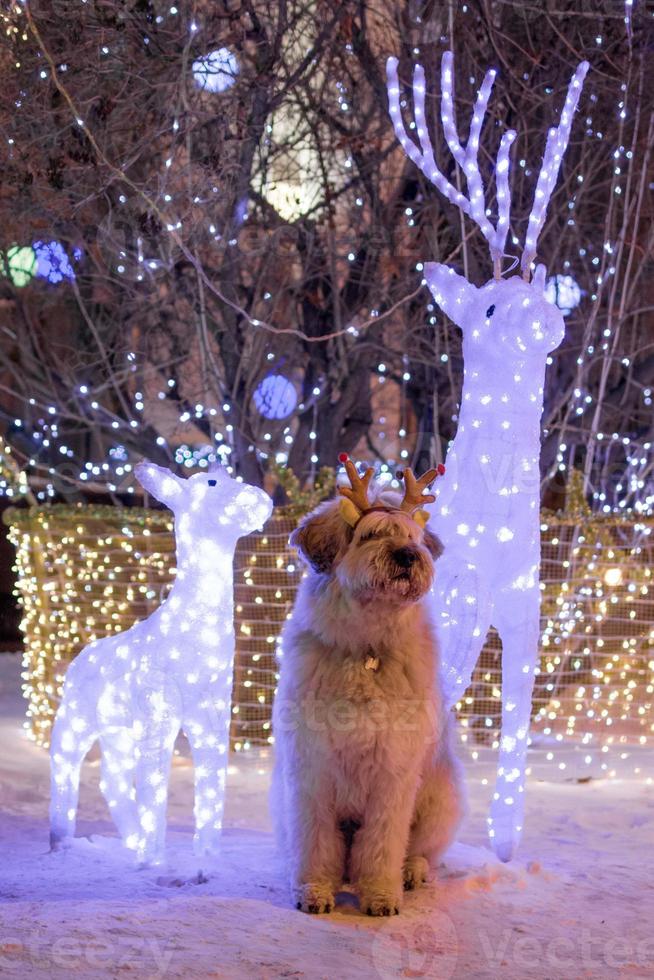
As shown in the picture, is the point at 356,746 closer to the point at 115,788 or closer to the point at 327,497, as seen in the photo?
the point at 115,788

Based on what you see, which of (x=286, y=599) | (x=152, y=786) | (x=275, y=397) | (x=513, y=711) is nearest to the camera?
(x=152, y=786)

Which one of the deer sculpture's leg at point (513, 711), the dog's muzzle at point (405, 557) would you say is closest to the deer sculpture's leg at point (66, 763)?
the deer sculpture's leg at point (513, 711)

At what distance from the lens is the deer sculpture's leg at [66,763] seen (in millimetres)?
4734

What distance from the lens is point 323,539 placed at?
12.1 ft

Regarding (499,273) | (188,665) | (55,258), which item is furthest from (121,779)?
(55,258)

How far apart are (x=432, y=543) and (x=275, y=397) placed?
4.76 m

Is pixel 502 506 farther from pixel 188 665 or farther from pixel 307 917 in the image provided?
pixel 307 917

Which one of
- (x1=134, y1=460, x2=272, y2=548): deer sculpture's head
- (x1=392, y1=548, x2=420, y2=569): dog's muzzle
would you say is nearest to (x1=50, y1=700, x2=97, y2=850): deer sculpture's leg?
(x1=134, y1=460, x2=272, y2=548): deer sculpture's head

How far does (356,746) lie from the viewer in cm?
365

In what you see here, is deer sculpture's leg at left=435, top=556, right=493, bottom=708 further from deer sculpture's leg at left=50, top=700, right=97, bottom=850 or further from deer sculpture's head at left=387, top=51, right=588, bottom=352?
deer sculpture's leg at left=50, top=700, right=97, bottom=850

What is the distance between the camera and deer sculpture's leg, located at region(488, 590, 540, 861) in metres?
4.43

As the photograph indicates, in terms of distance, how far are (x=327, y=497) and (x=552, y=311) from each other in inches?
91.1

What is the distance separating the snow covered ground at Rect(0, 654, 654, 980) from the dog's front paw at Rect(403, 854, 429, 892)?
0.15 feet

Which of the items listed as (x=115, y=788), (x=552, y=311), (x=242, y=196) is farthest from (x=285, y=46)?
(x=115, y=788)
